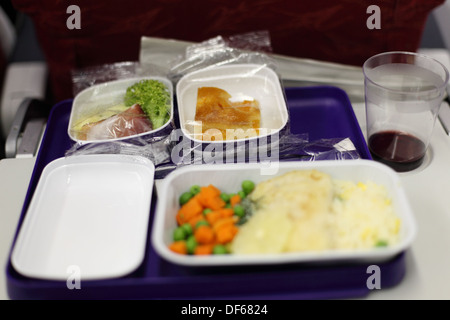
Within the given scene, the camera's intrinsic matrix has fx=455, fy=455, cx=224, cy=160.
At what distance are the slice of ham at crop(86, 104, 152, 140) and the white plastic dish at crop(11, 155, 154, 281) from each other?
80mm

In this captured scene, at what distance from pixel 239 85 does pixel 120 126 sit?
1.58ft

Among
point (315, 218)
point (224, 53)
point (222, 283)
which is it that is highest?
point (224, 53)

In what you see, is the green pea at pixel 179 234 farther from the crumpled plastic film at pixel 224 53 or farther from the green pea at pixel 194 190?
the crumpled plastic film at pixel 224 53

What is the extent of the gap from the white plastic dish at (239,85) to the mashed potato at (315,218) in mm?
416

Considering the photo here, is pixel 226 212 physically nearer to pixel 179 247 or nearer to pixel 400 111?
pixel 179 247

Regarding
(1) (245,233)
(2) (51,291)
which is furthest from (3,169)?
(1) (245,233)

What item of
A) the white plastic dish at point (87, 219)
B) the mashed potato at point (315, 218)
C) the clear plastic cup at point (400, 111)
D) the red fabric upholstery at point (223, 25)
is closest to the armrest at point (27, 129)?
the red fabric upholstery at point (223, 25)

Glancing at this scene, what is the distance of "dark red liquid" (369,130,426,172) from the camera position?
4.87ft

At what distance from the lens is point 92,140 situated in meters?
1.46

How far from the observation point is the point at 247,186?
1.30m

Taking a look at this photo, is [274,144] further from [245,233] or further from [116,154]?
[116,154]

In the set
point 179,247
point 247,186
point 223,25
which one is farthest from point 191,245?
point 223,25

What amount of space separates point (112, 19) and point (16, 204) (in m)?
0.75

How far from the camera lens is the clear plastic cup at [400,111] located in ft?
4.77
